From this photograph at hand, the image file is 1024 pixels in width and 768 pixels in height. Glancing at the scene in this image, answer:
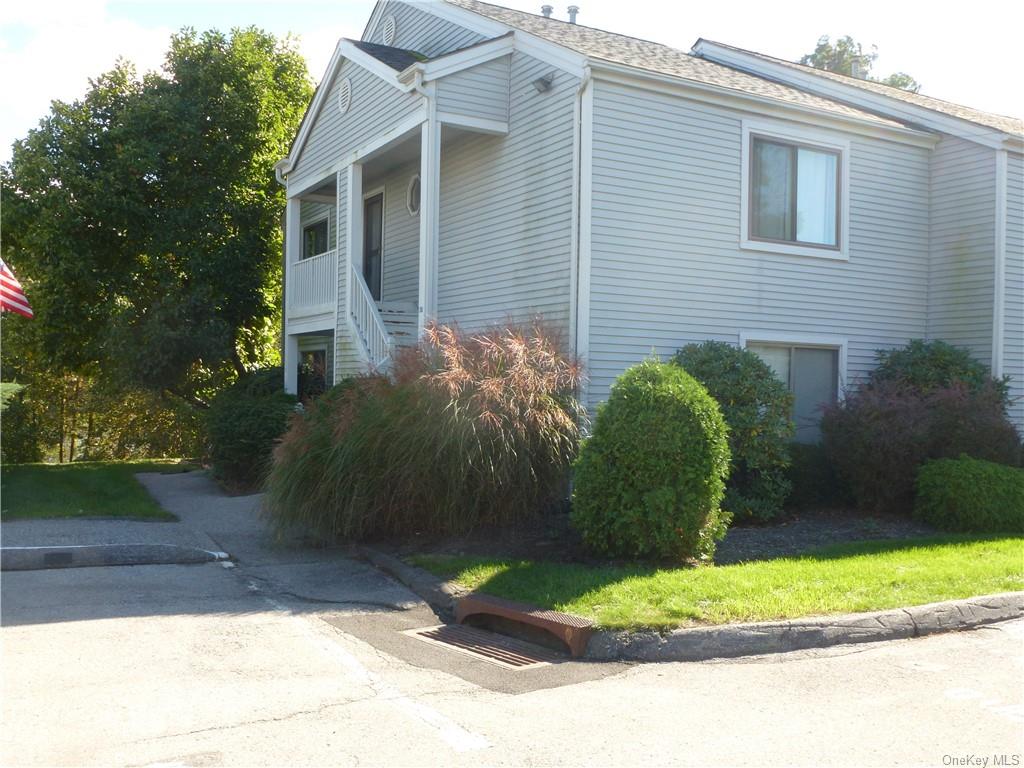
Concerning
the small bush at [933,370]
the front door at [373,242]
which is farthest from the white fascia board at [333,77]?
the small bush at [933,370]

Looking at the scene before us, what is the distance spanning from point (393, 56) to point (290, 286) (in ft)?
16.8

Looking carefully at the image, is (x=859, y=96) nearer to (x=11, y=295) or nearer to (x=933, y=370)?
(x=933, y=370)

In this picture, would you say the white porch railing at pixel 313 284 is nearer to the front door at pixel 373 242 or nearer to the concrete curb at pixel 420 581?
the front door at pixel 373 242

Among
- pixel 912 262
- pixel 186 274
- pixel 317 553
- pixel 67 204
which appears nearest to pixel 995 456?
pixel 912 262

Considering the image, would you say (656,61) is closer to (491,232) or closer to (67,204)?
(491,232)

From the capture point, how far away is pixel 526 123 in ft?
43.5

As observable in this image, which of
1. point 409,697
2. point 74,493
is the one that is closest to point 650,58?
point 74,493

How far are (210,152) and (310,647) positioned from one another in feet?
54.8

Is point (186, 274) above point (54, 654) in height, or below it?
above

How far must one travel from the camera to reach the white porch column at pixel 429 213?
42.5 feet

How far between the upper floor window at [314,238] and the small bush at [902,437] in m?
12.3

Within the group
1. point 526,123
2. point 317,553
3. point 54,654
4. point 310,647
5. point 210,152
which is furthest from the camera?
point 210,152

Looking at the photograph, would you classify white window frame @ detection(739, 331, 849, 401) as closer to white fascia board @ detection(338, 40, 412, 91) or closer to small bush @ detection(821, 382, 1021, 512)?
small bush @ detection(821, 382, 1021, 512)

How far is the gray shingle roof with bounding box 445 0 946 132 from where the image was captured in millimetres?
12766
